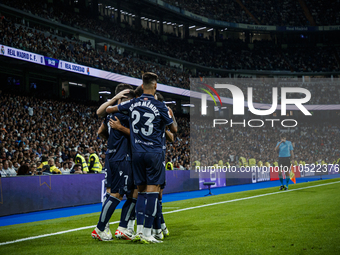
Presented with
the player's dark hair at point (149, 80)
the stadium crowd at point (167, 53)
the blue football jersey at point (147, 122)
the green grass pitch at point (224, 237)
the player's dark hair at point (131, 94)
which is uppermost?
the stadium crowd at point (167, 53)

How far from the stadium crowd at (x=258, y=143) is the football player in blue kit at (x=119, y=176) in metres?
24.5

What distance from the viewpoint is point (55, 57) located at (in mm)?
25906

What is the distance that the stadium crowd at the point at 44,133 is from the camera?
16.0 m

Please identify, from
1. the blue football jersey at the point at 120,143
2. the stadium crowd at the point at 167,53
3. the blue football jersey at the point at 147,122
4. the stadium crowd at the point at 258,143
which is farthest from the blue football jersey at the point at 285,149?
the stadium crowd at the point at 167,53

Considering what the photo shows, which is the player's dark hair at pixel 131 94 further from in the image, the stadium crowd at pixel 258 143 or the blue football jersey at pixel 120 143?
the stadium crowd at pixel 258 143

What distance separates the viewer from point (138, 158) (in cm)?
→ 548

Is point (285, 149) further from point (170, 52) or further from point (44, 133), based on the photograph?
point (170, 52)

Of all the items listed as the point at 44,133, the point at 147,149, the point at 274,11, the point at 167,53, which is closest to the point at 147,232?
the point at 147,149

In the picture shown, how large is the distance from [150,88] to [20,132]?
52.6ft

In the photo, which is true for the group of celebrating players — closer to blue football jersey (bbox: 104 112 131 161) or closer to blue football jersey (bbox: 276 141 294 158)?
blue football jersey (bbox: 104 112 131 161)

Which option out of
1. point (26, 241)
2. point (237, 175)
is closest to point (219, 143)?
point (237, 175)

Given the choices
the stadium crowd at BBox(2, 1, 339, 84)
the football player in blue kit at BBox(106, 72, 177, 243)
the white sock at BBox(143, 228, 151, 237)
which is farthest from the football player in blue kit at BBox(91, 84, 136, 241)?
the stadium crowd at BBox(2, 1, 339, 84)

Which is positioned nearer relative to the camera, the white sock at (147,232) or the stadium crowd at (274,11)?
the white sock at (147,232)

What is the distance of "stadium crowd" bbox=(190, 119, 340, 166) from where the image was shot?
123 feet
